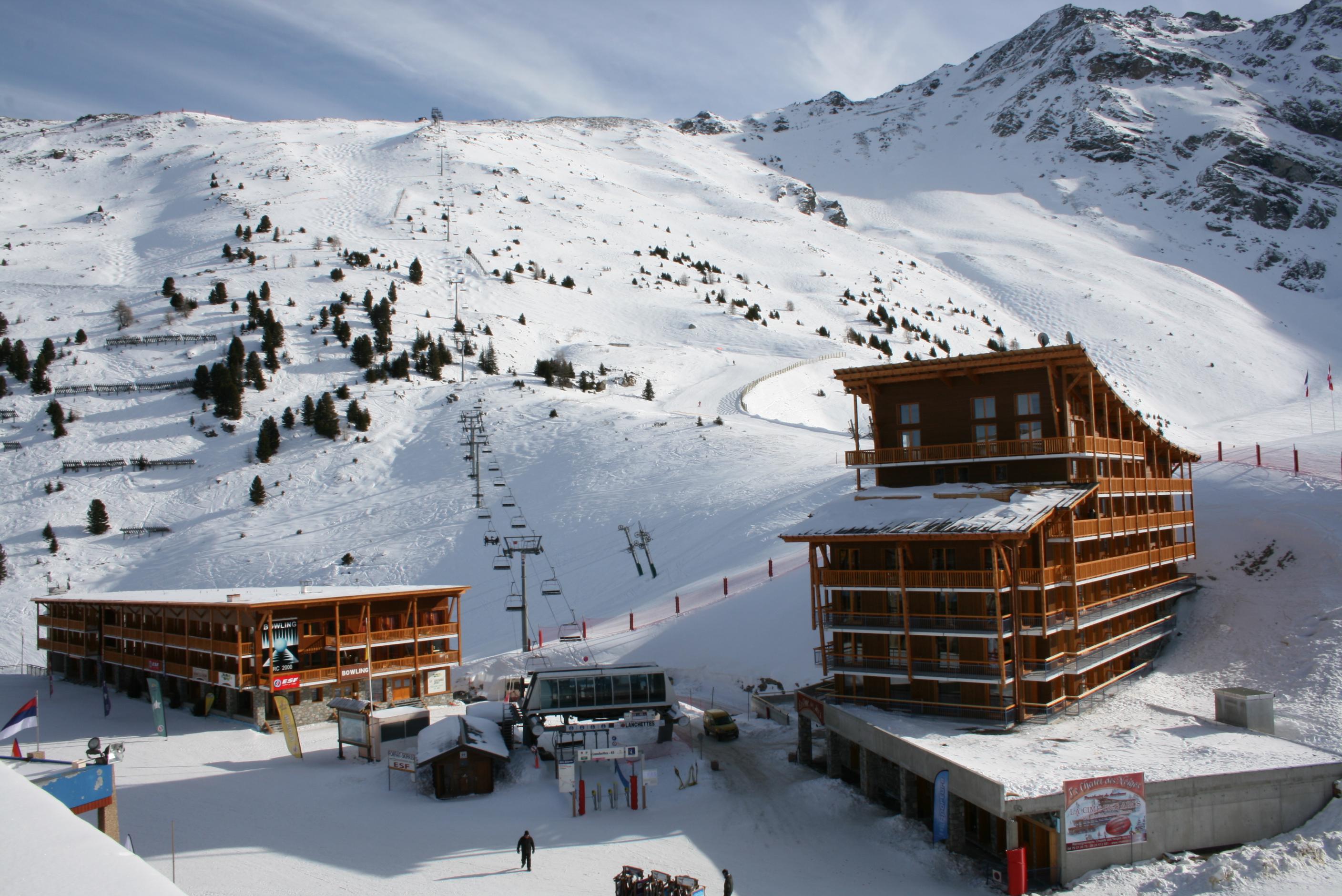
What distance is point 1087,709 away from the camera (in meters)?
25.9

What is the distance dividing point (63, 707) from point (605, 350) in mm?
56134

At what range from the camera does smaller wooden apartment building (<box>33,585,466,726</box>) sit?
3084 cm

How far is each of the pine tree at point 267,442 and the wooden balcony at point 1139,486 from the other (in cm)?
4925

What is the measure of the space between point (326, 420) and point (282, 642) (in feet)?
106

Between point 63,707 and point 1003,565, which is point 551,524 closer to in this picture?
point 63,707

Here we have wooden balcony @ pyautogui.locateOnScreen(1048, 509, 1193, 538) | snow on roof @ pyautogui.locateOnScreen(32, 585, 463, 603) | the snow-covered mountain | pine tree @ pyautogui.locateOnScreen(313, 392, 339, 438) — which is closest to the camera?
wooden balcony @ pyautogui.locateOnScreen(1048, 509, 1193, 538)

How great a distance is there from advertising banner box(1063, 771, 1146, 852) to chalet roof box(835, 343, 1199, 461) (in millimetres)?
10993

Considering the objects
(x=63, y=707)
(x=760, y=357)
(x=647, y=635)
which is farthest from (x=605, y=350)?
(x=63, y=707)

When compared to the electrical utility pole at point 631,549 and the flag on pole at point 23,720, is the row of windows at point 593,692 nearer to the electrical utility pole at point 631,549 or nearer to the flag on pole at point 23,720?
the flag on pole at point 23,720

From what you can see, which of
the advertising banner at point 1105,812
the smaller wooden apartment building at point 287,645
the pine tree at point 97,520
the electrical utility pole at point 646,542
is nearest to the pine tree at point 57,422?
the pine tree at point 97,520

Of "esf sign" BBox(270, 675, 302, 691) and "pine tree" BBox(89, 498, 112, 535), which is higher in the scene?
"pine tree" BBox(89, 498, 112, 535)

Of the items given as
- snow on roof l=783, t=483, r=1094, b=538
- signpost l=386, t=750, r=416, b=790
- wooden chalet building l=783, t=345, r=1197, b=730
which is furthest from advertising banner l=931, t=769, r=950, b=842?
signpost l=386, t=750, r=416, b=790

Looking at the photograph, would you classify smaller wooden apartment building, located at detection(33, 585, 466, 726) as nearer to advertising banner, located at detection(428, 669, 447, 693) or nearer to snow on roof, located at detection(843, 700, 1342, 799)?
advertising banner, located at detection(428, 669, 447, 693)

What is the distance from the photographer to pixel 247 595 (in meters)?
34.2
